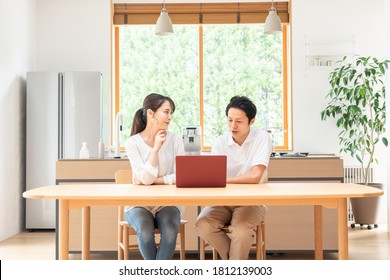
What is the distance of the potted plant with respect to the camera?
20.2 ft

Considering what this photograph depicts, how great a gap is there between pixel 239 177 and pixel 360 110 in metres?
3.43

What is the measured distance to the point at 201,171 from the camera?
287 centimetres

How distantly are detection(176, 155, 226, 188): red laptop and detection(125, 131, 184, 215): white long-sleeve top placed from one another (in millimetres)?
305

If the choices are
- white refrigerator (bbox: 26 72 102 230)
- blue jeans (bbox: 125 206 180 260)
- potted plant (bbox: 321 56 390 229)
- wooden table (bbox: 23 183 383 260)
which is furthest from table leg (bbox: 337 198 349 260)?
white refrigerator (bbox: 26 72 102 230)

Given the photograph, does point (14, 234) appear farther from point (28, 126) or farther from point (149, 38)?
point (149, 38)

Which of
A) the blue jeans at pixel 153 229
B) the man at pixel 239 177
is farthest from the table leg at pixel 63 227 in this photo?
the man at pixel 239 177

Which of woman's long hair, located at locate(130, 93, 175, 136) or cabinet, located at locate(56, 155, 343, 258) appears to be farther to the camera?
cabinet, located at locate(56, 155, 343, 258)

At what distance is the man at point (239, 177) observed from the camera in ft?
10.1

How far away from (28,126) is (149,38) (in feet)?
5.82

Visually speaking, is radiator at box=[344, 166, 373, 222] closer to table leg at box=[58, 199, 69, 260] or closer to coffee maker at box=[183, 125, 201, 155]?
coffee maker at box=[183, 125, 201, 155]

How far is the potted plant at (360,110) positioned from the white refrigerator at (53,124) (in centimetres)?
253

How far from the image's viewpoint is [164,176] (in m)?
3.29
